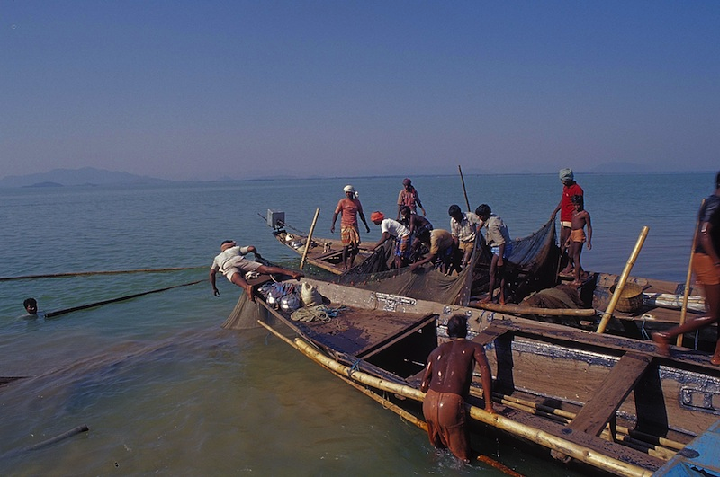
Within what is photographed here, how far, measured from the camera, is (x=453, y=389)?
3.90 meters

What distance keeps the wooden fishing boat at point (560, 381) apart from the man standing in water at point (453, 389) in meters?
0.17

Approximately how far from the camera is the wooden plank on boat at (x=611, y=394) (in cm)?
343

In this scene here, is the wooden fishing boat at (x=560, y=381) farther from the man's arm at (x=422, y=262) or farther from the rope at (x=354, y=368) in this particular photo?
the man's arm at (x=422, y=262)

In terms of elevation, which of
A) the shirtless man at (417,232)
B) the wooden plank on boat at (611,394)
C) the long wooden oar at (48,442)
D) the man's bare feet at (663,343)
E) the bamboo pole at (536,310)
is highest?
the shirtless man at (417,232)

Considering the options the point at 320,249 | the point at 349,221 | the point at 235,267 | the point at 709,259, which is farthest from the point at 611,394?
A: the point at 320,249

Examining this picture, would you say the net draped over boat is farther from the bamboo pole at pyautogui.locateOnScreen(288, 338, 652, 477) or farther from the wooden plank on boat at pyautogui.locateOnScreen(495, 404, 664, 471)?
the wooden plank on boat at pyautogui.locateOnScreen(495, 404, 664, 471)

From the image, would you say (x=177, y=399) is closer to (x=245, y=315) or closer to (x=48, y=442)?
(x=48, y=442)

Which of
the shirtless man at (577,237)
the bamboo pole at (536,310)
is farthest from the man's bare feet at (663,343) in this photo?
the shirtless man at (577,237)

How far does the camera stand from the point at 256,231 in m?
26.9

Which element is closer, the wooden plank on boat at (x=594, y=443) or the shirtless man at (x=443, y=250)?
the wooden plank on boat at (x=594, y=443)

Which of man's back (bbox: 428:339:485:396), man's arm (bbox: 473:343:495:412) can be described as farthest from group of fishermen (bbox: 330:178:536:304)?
man's arm (bbox: 473:343:495:412)

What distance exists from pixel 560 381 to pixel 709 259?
1808 mm

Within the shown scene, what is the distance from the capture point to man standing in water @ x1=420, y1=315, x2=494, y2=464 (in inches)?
152

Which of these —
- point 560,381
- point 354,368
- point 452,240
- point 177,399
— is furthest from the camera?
point 452,240
